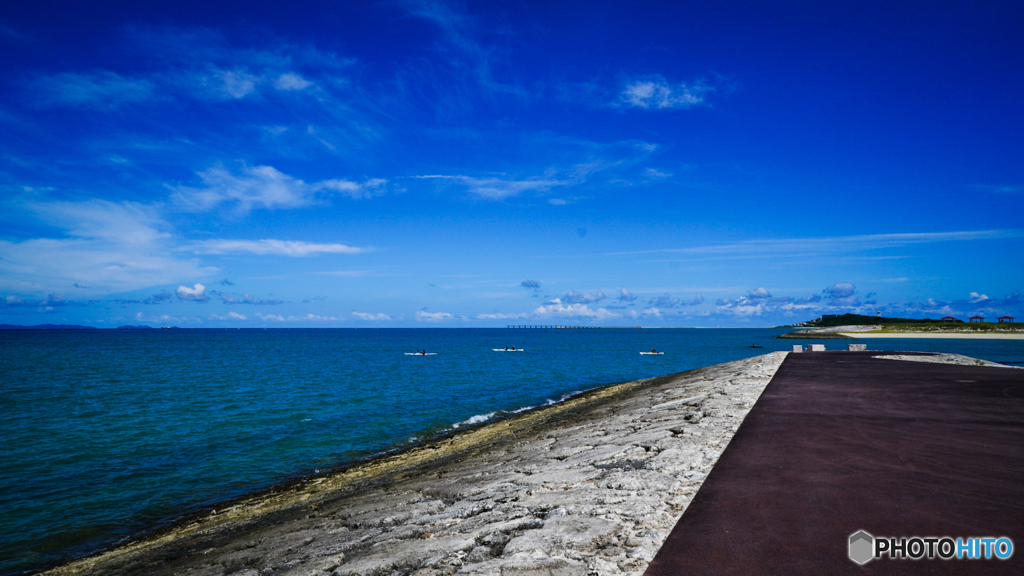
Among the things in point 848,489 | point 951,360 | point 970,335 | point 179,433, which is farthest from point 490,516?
point 970,335

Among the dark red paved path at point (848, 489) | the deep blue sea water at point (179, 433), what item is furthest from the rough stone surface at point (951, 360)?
the deep blue sea water at point (179, 433)

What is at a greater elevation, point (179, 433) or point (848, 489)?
point (848, 489)

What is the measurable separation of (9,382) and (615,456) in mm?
47803

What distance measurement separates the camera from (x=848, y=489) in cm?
557

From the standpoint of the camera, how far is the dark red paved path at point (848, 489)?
3.98 metres

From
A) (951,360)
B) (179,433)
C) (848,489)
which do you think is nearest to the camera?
(848,489)

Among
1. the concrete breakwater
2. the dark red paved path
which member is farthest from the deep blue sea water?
the dark red paved path

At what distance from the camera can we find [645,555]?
409cm

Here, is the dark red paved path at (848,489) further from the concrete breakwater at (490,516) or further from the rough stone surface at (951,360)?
the rough stone surface at (951,360)

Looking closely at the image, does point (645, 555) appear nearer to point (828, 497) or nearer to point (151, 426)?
point (828, 497)

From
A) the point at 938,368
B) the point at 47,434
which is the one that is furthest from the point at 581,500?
the point at 47,434

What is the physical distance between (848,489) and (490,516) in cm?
400

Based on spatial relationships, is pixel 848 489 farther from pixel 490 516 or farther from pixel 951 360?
pixel 951 360

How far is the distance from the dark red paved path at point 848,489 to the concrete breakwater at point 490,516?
387 millimetres
